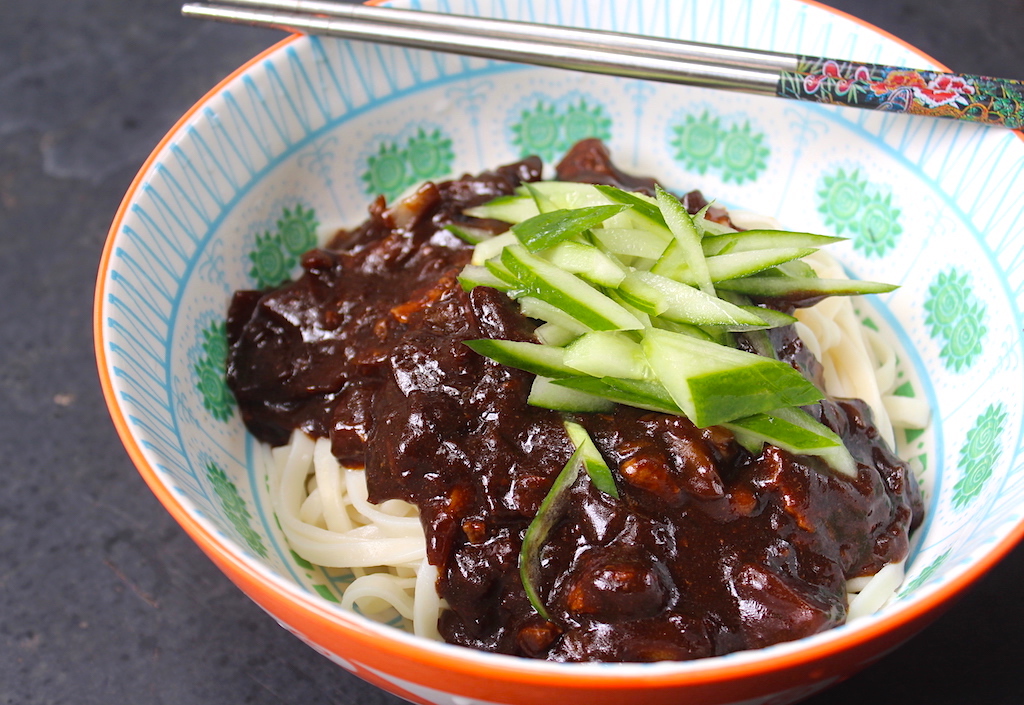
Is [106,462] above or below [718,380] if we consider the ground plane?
below

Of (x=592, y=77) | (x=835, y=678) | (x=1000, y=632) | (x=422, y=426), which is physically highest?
(x=592, y=77)

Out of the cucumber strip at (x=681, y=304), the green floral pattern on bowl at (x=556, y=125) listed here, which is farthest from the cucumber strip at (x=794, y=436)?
the green floral pattern on bowl at (x=556, y=125)

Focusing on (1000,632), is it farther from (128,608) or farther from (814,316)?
(128,608)

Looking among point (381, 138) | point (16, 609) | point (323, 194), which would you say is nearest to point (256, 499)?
point (16, 609)

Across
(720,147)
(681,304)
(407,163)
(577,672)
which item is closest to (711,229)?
(681,304)

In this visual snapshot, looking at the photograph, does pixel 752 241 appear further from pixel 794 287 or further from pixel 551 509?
pixel 551 509
